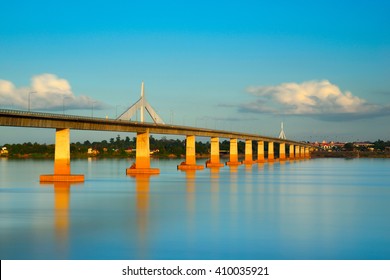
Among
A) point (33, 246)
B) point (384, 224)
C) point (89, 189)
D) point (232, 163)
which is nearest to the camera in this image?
point (33, 246)

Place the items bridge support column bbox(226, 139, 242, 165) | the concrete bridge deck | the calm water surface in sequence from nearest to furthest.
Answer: the calm water surface < the concrete bridge deck < bridge support column bbox(226, 139, 242, 165)

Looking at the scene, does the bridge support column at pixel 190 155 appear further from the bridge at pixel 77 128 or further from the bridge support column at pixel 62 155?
the bridge support column at pixel 62 155

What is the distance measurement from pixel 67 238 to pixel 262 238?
35.6 feet

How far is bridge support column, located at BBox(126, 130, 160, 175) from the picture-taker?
107 meters

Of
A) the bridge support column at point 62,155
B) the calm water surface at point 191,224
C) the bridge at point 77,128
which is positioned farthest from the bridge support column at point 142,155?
the calm water surface at point 191,224

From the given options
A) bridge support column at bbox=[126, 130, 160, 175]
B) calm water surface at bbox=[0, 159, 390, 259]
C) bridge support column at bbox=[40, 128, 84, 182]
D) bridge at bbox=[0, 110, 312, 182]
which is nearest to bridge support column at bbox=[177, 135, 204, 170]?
bridge at bbox=[0, 110, 312, 182]

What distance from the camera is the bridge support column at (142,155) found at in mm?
106938

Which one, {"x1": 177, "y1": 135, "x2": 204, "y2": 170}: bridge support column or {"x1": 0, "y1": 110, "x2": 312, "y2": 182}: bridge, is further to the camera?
{"x1": 177, "y1": 135, "x2": 204, "y2": 170}: bridge support column

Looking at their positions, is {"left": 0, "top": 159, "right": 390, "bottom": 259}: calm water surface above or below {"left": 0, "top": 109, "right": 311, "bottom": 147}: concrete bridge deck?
below

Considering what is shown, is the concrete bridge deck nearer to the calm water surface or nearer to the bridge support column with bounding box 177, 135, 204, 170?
the bridge support column with bounding box 177, 135, 204, 170

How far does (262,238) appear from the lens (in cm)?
3603
